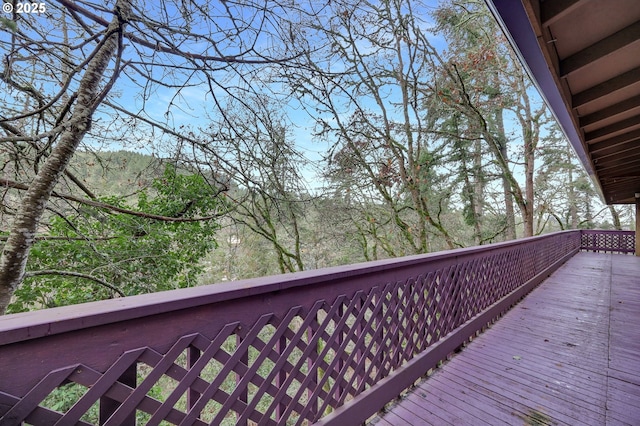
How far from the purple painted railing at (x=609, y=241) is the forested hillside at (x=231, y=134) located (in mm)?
3275

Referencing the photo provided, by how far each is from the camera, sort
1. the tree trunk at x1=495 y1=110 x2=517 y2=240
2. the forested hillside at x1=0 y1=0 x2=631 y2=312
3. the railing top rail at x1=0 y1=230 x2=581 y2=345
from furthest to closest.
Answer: the tree trunk at x1=495 y1=110 x2=517 y2=240
the forested hillside at x1=0 y1=0 x2=631 y2=312
the railing top rail at x1=0 y1=230 x2=581 y2=345

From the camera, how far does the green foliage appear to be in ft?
11.9

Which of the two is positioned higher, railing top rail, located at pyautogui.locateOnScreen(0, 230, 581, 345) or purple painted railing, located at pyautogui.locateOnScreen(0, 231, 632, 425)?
railing top rail, located at pyautogui.locateOnScreen(0, 230, 581, 345)

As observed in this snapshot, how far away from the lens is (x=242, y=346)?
4.09 feet

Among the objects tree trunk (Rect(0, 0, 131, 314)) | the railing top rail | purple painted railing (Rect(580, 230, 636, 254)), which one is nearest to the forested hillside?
tree trunk (Rect(0, 0, 131, 314))

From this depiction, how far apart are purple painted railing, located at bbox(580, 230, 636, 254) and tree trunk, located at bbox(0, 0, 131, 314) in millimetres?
17569

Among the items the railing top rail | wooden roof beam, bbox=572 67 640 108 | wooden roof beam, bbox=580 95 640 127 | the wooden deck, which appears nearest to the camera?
the railing top rail

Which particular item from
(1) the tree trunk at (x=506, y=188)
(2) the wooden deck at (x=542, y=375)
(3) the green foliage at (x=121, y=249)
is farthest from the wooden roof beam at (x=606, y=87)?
(1) the tree trunk at (x=506, y=188)

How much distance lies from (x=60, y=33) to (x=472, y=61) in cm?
801

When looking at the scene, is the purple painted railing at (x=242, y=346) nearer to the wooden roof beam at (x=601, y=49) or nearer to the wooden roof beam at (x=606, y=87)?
the wooden roof beam at (x=601, y=49)

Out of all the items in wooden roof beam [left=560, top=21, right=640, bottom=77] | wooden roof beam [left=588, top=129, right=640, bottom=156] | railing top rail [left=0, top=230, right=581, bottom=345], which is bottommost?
railing top rail [left=0, top=230, right=581, bottom=345]

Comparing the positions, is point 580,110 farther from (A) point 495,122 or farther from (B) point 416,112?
(A) point 495,122

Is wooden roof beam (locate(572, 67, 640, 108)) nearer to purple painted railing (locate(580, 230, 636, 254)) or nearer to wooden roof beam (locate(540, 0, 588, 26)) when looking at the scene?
wooden roof beam (locate(540, 0, 588, 26))

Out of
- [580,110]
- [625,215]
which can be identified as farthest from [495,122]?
[625,215]
